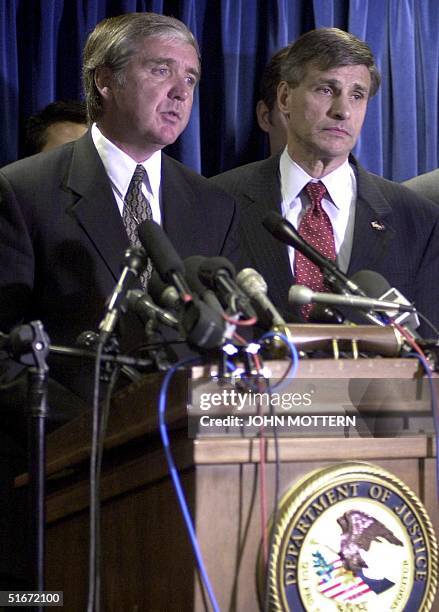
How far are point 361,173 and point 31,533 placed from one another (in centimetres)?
200

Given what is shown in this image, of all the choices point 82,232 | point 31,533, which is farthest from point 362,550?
point 82,232

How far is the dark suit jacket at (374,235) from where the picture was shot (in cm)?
323

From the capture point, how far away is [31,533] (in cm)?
183

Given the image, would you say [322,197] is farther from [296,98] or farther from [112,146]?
[112,146]

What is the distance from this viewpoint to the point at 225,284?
1723 millimetres

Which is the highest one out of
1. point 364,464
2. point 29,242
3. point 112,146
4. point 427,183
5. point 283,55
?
point 283,55

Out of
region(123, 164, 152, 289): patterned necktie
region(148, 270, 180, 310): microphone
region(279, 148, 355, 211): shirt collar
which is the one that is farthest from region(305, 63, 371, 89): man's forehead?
region(148, 270, 180, 310): microphone

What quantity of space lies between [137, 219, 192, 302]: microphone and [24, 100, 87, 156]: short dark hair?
6.47ft

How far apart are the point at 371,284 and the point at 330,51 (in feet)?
5.27

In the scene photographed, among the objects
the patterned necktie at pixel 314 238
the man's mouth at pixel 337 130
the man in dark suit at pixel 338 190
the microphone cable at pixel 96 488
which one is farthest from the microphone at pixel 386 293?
the man's mouth at pixel 337 130

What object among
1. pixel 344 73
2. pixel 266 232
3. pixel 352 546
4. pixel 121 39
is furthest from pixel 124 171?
pixel 352 546

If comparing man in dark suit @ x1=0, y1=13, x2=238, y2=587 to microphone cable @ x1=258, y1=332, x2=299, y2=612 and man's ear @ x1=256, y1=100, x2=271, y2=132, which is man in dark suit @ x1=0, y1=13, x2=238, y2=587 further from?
man's ear @ x1=256, y1=100, x2=271, y2=132

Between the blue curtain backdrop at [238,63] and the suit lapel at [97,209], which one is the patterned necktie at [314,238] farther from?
the blue curtain backdrop at [238,63]

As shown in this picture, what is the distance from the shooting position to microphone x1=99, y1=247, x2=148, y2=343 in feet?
5.87
